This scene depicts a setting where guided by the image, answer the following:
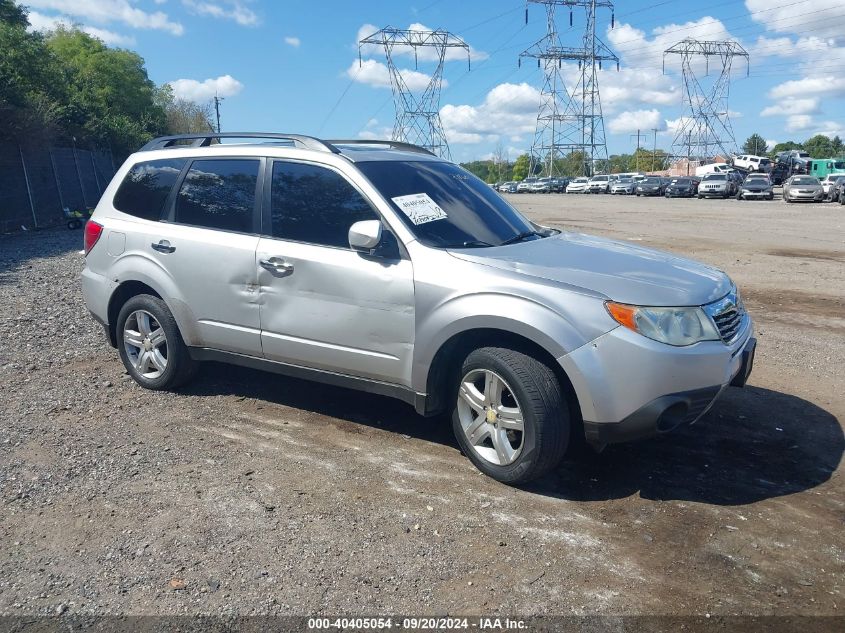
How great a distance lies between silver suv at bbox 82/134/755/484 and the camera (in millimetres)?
3994

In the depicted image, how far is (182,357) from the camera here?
5.70m

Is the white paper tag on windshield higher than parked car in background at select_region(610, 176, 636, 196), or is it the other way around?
the white paper tag on windshield

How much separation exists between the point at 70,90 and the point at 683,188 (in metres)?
37.7

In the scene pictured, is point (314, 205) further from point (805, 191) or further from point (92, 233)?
point (805, 191)

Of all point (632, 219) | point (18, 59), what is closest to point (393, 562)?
point (632, 219)

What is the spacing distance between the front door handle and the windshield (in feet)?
2.59

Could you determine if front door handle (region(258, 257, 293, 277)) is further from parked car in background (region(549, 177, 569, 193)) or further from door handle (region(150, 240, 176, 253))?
parked car in background (region(549, 177, 569, 193))

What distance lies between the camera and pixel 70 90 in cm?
3094

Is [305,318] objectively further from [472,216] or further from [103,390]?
[103,390]

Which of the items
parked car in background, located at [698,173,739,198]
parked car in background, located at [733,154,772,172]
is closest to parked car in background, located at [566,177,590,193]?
parked car in background, located at [733,154,772,172]

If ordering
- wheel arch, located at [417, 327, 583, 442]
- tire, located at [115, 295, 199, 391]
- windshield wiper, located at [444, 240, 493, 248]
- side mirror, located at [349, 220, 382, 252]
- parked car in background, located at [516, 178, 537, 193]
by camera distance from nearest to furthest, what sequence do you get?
wheel arch, located at [417, 327, 583, 442] < side mirror, located at [349, 220, 382, 252] < windshield wiper, located at [444, 240, 493, 248] < tire, located at [115, 295, 199, 391] < parked car in background, located at [516, 178, 537, 193]

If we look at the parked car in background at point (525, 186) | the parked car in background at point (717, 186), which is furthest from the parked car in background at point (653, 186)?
the parked car in background at point (525, 186)

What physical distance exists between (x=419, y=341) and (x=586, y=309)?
3.36 ft

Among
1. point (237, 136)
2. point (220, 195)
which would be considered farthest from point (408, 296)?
point (237, 136)
